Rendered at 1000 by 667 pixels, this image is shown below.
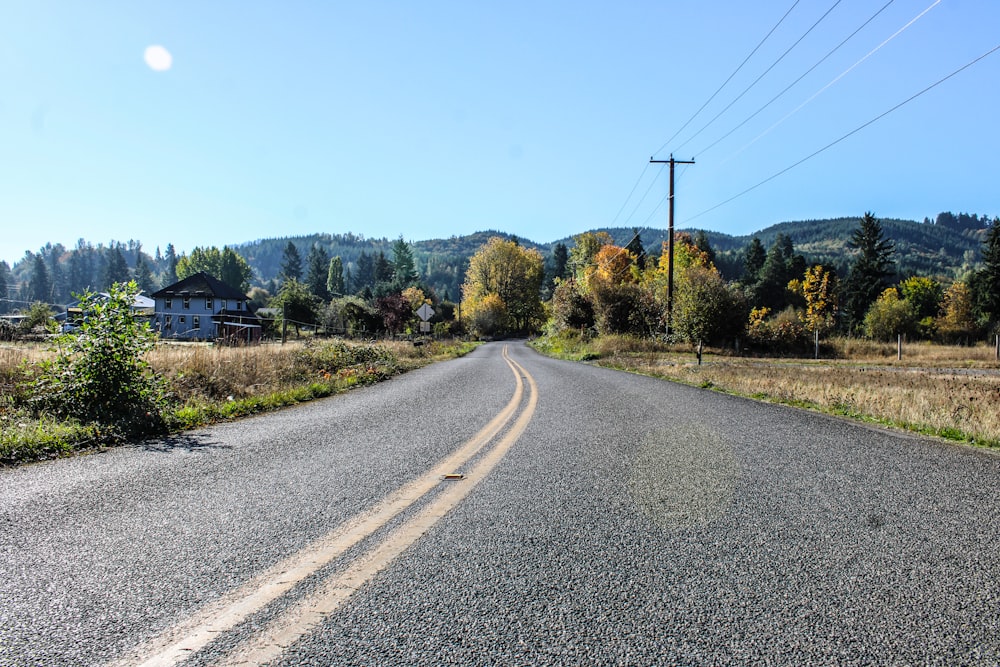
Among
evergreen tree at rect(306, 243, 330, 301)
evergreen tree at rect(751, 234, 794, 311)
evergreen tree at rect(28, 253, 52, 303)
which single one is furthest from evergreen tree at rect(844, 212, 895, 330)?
evergreen tree at rect(28, 253, 52, 303)

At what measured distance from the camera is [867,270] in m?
66.4

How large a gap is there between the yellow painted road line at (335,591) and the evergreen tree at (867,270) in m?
74.8

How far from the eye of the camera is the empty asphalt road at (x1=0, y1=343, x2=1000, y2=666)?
6.22 feet

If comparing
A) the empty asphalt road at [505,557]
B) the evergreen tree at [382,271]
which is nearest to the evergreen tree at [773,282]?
the evergreen tree at [382,271]

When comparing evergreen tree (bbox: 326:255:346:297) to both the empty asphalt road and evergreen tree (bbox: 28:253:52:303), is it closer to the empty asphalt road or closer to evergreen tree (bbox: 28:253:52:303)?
evergreen tree (bbox: 28:253:52:303)

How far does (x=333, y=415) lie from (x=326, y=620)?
627cm

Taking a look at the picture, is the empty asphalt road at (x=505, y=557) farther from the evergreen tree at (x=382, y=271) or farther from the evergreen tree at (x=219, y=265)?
the evergreen tree at (x=219, y=265)

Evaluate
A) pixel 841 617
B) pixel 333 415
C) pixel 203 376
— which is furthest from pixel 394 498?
pixel 203 376

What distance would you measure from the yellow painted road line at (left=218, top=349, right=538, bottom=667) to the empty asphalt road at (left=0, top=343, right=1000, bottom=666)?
0.01 m

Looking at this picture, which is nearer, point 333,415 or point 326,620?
point 326,620

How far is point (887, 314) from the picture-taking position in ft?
194

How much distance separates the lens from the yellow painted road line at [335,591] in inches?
72.3

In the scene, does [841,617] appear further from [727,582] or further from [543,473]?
[543,473]

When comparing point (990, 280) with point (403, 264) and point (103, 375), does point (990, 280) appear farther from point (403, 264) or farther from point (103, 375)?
point (403, 264)
